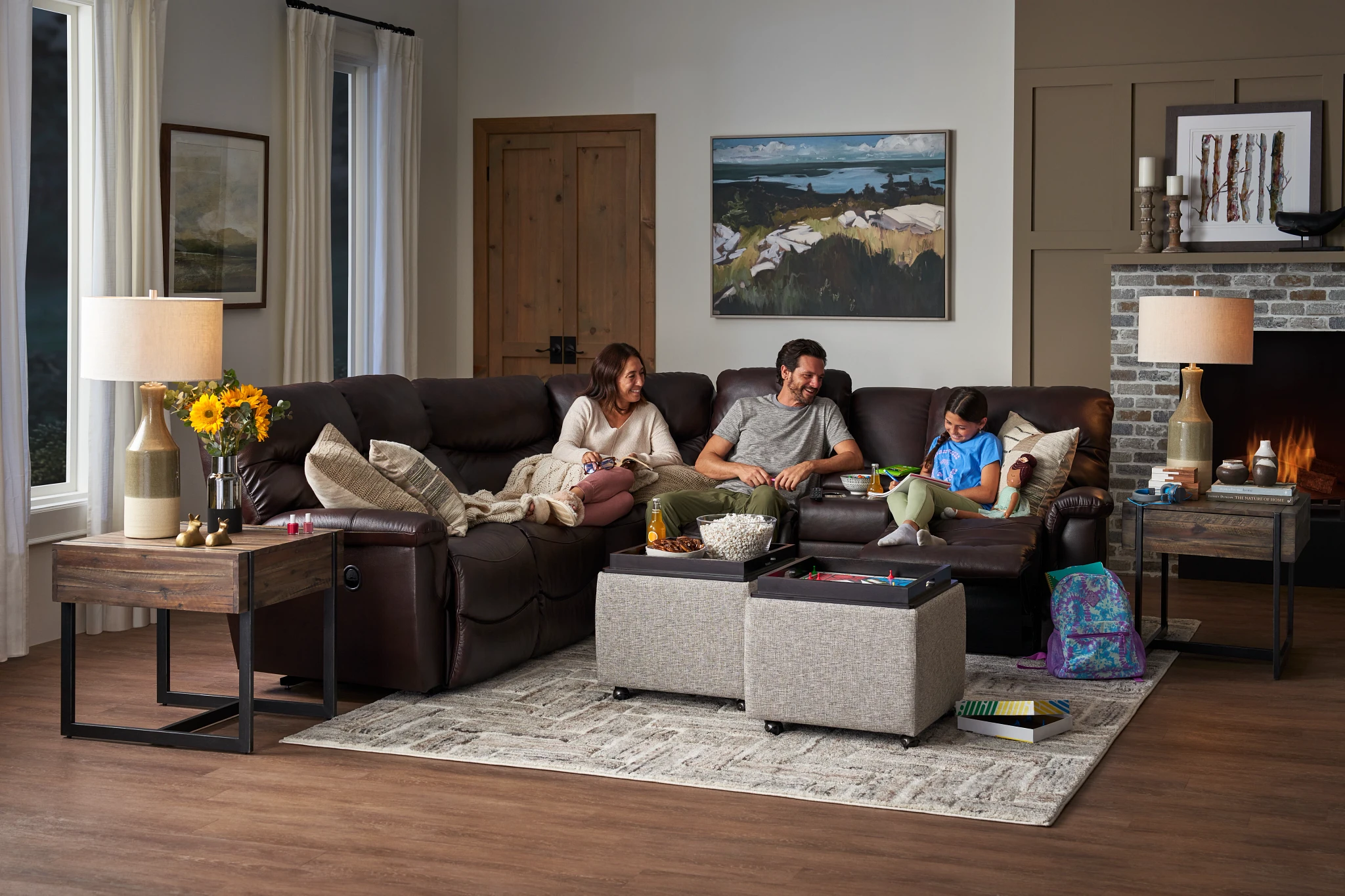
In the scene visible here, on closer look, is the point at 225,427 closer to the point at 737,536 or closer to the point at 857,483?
the point at 737,536

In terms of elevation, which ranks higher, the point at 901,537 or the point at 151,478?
the point at 151,478

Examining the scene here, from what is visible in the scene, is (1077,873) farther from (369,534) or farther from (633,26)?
(633,26)

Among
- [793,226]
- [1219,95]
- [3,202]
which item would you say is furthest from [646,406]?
[1219,95]

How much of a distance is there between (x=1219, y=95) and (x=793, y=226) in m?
2.11

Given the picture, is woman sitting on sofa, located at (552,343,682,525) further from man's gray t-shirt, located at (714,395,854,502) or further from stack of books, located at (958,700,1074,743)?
stack of books, located at (958,700,1074,743)

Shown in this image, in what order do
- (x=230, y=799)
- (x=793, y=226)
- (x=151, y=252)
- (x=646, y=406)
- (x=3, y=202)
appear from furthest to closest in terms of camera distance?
1. (x=793, y=226)
2. (x=646, y=406)
3. (x=151, y=252)
4. (x=3, y=202)
5. (x=230, y=799)

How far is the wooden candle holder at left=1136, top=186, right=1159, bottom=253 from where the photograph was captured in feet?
20.9

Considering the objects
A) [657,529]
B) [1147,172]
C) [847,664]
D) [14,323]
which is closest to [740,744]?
[847,664]

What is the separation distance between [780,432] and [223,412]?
2.63 metres

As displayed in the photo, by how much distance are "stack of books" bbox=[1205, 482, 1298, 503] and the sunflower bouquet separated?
10.5 ft

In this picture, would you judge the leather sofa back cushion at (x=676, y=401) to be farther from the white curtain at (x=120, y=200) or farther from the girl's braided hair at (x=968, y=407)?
the white curtain at (x=120, y=200)

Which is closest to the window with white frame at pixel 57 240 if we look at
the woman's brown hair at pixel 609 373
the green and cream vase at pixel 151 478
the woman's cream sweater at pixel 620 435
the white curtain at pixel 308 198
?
the white curtain at pixel 308 198

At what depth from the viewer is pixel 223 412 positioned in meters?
3.90

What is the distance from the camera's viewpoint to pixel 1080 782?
11.5 feet
